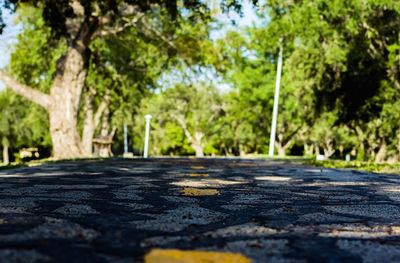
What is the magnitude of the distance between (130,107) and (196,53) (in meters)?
14.7

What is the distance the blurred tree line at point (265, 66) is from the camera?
64.5 ft

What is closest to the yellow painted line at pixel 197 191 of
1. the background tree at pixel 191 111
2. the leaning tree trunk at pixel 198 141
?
the background tree at pixel 191 111

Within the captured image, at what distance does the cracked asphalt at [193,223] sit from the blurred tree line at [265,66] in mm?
7617

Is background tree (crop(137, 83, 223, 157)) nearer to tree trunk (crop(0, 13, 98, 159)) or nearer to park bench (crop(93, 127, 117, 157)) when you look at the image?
park bench (crop(93, 127, 117, 157))

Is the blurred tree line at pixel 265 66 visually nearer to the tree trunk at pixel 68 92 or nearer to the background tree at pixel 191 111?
the tree trunk at pixel 68 92

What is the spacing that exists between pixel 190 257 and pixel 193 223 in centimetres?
93

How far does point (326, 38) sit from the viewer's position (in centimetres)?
2094

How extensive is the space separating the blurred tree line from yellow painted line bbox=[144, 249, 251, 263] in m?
9.77

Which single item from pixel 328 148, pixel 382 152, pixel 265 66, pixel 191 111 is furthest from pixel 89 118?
pixel 328 148

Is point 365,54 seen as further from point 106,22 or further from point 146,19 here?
point 106,22

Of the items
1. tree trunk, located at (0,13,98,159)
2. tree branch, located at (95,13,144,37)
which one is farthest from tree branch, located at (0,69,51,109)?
tree branch, located at (95,13,144,37)

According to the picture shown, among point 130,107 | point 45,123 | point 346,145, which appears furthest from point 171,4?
point 346,145

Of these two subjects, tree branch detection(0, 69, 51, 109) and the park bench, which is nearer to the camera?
tree branch detection(0, 69, 51, 109)

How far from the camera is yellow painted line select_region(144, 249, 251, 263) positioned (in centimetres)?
227
